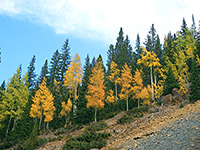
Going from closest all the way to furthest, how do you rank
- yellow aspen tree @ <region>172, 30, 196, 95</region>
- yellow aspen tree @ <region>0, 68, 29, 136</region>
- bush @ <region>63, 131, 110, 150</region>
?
bush @ <region>63, 131, 110, 150</region> → yellow aspen tree @ <region>172, 30, 196, 95</region> → yellow aspen tree @ <region>0, 68, 29, 136</region>

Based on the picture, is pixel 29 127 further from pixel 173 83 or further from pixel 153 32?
pixel 153 32

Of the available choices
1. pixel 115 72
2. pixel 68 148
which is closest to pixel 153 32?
pixel 115 72

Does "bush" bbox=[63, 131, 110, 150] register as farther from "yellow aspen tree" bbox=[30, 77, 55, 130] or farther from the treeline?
"yellow aspen tree" bbox=[30, 77, 55, 130]

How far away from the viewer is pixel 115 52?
4881 cm

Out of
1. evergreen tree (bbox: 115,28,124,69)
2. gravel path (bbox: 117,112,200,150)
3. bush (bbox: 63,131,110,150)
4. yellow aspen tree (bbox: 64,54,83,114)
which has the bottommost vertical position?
bush (bbox: 63,131,110,150)

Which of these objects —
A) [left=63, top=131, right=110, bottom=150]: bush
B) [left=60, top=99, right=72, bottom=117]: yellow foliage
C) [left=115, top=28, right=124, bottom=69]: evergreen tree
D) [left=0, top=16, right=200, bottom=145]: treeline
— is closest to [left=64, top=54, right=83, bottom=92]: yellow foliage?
[left=0, top=16, right=200, bottom=145]: treeline

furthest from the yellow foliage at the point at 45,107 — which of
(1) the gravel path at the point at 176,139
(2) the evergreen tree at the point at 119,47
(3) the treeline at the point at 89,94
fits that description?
(2) the evergreen tree at the point at 119,47

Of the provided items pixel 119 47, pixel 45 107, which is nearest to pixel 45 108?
pixel 45 107

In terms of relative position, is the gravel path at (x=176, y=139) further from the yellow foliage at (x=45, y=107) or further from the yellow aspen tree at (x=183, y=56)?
the yellow foliage at (x=45, y=107)

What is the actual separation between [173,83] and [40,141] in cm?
1824

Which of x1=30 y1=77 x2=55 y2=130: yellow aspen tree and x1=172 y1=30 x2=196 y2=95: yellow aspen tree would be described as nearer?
x1=172 y1=30 x2=196 y2=95: yellow aspen tree

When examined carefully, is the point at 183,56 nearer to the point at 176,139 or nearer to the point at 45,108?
the point at 176,139

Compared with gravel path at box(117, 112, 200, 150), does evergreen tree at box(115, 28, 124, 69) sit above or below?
above

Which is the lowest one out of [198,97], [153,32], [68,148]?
[68,148]
